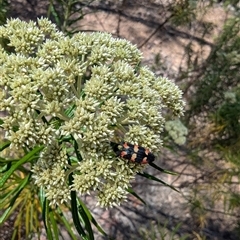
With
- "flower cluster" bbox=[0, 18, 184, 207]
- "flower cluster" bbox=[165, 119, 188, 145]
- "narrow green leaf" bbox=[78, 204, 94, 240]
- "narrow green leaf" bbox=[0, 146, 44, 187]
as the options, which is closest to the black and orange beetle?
"flower cluster" bbox=[0, 18, 184, 207]

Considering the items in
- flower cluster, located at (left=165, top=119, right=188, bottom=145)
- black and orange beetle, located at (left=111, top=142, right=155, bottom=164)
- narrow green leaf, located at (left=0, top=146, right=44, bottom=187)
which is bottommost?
narrow green leaf, located at (left=0, top=146, right=44, bottom=187)

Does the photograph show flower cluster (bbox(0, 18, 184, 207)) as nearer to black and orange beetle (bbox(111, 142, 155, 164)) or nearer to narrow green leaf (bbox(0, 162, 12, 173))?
black and orange beetle (bbox(111, 142, 155, 164))

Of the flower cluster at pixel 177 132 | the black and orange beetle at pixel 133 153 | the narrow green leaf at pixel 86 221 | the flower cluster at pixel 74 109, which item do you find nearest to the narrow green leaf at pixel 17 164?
the flower cluster at pixel 74 109

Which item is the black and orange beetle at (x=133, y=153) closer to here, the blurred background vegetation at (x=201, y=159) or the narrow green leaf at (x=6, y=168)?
the narrow green leaf at (x=6, y=168)

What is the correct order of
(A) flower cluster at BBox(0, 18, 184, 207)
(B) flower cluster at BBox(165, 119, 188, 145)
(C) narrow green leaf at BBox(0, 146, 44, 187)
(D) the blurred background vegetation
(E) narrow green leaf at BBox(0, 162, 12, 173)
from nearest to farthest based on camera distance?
(A) flower cluster at BBox(0, 18, 184, 207) < (C) narrow green leaf at BBox(0, 146, 44, 187) < (E) narrow green leaf at BBox(0, 162, 12, 173) < (B) flower cluster at BBox(165, 119, 188, 145) < (D) the blurred background vegetation

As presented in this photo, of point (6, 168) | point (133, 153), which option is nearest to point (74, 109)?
point (133, 153)

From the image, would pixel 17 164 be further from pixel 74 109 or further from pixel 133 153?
pixel 133 153
